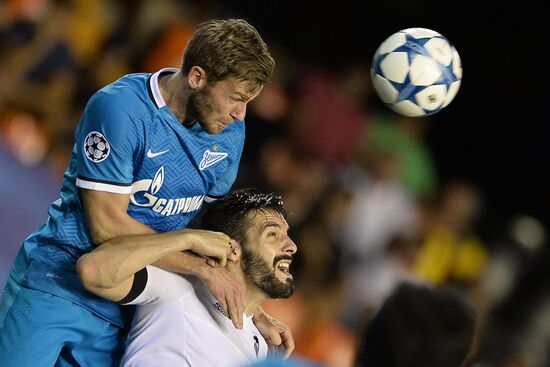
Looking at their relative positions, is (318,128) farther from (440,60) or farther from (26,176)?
(440,60)

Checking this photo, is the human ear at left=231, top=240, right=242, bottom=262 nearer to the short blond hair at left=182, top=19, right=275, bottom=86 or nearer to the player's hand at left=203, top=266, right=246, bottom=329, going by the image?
the player's hand at left=203, top=266, right=246, bottom=329

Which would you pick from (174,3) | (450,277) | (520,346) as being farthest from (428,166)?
(174,3)

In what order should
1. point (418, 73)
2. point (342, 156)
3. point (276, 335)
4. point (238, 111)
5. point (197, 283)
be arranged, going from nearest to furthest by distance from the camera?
point (238, 111), point (197, 283), point (276, 335), point (418, 73), point (342, 156)

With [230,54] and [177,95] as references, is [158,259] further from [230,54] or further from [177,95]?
[230,54]

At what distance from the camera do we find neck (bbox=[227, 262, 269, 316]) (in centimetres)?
420

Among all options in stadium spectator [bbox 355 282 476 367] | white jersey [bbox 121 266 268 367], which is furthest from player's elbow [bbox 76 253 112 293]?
stadium spectator [bbox 355 282 476 367]

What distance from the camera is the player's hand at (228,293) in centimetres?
380

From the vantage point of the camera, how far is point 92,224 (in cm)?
374

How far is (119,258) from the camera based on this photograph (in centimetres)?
364

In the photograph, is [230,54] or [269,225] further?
[269,225]

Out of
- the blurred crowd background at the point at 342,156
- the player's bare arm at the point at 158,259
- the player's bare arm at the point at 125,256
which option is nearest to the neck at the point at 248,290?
the player's bare arm at the point at 158,259

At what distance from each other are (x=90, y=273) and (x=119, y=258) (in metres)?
0.12

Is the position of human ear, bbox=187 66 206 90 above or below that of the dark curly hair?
above

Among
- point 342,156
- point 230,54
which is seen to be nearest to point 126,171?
point 230,54
